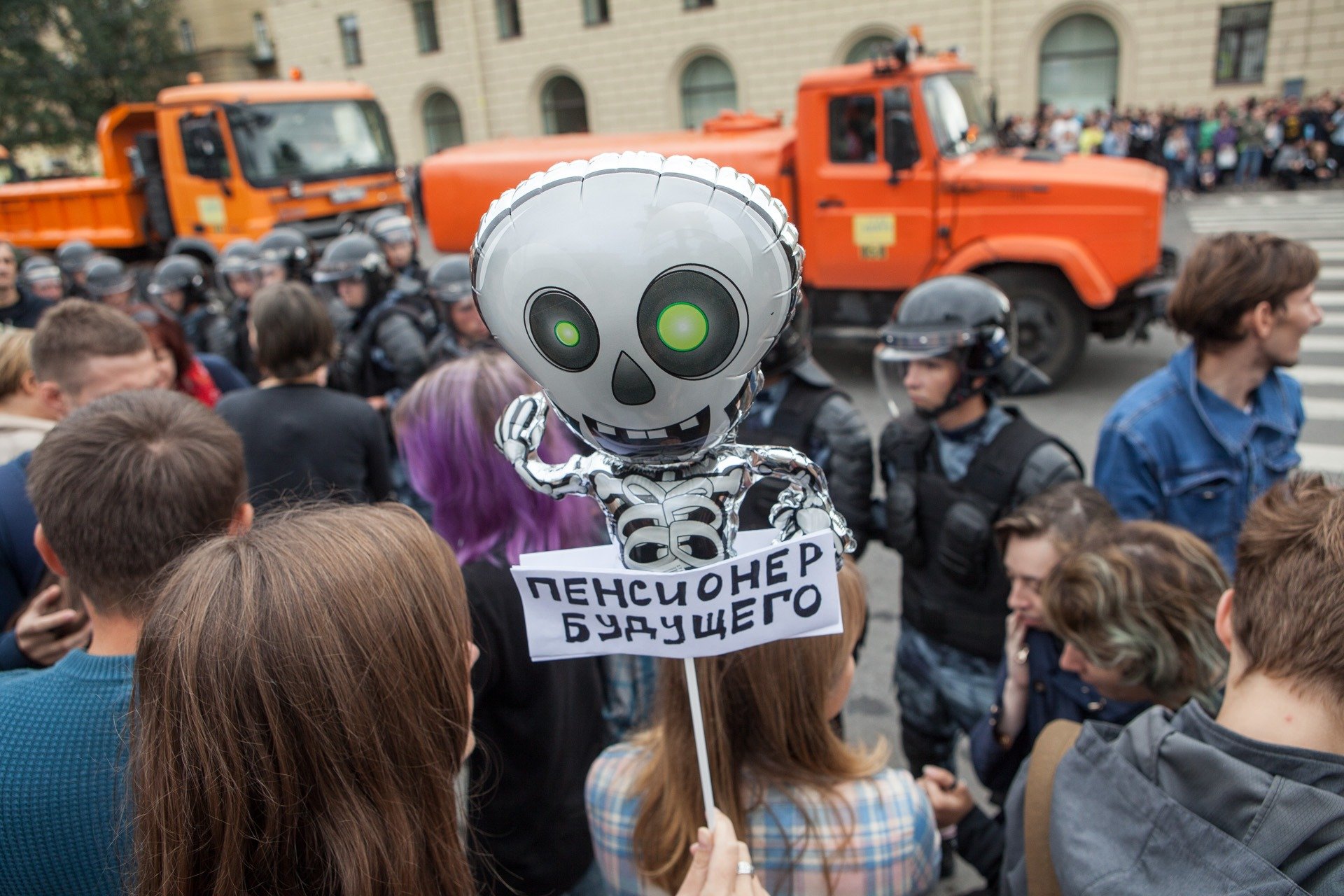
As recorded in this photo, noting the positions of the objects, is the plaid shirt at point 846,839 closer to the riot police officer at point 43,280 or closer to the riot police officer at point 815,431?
the riot police officer at point 815,431

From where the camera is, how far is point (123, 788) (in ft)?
3.93

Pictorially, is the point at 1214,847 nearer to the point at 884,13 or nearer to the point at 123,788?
the point at 123,788

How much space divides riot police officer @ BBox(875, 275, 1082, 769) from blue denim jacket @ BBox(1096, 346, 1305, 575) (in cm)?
21

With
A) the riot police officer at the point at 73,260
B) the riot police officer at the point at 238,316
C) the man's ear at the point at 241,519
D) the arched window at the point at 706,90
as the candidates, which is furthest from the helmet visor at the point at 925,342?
the arched window at the point at 706,90

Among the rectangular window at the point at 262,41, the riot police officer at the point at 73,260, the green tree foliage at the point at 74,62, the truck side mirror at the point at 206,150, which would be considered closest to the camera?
the riot police officer at the point at 73,260

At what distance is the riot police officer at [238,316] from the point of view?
5.49 metres

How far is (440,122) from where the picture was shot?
2783 cm

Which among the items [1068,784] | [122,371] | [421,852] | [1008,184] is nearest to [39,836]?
[421,852]

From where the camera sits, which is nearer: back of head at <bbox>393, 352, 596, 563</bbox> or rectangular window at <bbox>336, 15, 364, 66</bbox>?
back of head at <bbox>393, 352, 596, 563</bbox>

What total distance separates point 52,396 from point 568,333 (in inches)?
90.8

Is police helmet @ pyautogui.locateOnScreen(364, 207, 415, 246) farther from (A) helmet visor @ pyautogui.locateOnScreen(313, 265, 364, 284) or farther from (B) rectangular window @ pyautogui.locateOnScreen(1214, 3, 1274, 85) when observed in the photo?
(B) rectangular window @ pyautogui.locateOnScreen(1214, 3, 1274, 85)

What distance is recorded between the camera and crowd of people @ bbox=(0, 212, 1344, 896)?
106cm

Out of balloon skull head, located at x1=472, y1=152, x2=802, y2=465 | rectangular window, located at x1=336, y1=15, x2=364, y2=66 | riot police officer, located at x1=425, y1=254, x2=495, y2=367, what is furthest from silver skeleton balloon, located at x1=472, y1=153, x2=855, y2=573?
rectangular window, located at x1=336, y1=15, x2=364, y2=66

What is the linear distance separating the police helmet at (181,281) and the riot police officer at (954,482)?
544cm
